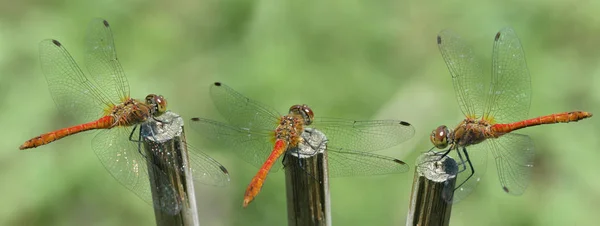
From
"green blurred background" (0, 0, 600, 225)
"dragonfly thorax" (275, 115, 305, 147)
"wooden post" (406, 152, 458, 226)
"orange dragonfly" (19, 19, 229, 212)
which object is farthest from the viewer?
"green blurred background" (0, 0, 600, 225)

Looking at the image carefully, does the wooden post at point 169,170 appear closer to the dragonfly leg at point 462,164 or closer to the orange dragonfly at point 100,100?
the orange dragonfly at point 100,100

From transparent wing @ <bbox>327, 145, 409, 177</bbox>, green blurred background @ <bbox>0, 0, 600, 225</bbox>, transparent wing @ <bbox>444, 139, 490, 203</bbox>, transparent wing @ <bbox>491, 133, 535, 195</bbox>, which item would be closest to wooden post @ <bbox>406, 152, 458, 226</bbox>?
transparent wing @ <bbox>444, 139, 490, 203</bbox>

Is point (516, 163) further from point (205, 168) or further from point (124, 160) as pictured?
point (124, 160)

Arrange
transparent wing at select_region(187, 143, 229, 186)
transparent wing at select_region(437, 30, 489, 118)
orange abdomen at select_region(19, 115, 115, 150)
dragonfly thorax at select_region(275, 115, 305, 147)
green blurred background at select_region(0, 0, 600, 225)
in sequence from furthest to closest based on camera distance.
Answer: green blurred background at select_region(0, 0, 600, 225)
transparent wing at select_region(437, 30, 489, 118)
orange abdomen at select_region(19, 115, 115, 150)
transparent wing at select_region(187, 143, 229, 186)
dragonfly thorax at select_region(275, 115, 305, 147)

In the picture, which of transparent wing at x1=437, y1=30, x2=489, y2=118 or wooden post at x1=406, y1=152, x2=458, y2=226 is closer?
wooden post at x1=406, y1=152, x2=458, y2=226

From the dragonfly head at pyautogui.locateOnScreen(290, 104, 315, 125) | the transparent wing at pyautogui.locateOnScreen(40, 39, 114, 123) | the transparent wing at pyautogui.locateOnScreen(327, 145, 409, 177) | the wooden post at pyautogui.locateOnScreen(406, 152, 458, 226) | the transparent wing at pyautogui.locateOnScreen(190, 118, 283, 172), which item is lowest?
the wooden post at pyautogui.locateOnScreen(406, 152, 458, 226)

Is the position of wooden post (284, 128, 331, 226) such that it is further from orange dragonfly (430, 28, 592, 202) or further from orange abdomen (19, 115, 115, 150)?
orange abdomen (19, 115, 115, 150)

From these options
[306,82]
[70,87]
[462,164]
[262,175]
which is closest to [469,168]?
[462,164]

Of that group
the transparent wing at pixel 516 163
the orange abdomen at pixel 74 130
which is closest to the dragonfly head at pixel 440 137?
the transparent wing at pixel 516 163
